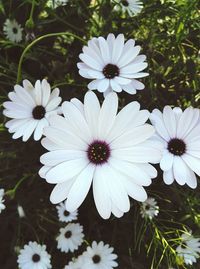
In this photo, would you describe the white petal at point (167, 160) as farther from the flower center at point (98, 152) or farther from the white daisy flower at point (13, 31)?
the white daisy flower at point (13, 31)

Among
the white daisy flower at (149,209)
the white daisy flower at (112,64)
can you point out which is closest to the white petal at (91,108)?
the white daisy flower at (112,64)

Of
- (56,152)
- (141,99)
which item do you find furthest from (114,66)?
(56,152)

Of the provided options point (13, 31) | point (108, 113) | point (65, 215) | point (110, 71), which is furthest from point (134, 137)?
point (13, 31)

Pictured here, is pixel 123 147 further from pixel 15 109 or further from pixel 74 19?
pixel 74 19

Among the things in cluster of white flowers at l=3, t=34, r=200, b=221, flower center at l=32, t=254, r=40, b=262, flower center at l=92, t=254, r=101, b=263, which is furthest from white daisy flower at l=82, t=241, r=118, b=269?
cluster of white flowers at l=3, t=34, r=200, b=221

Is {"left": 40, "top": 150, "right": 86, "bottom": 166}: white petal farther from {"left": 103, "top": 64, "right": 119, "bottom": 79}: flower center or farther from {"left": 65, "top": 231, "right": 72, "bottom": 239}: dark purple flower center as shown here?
{"left": 65, "top": 231, "right": 72, "bottom": 239}: dark purple flower center

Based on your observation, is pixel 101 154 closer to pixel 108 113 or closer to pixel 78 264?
pixel 108 113
